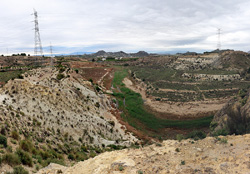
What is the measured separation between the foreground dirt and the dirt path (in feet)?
80.3

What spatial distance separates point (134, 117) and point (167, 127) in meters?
6.98

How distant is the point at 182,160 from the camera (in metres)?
8.47

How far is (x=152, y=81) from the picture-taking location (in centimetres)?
5866

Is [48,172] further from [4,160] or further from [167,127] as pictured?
[167,127]

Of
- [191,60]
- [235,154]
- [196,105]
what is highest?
[191,60]

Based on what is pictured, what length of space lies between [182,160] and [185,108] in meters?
29.9

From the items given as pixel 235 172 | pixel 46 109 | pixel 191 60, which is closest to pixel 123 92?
pixel 46 109

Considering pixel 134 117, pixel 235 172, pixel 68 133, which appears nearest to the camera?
pixel 235 172

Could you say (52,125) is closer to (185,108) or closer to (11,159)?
(11,159)

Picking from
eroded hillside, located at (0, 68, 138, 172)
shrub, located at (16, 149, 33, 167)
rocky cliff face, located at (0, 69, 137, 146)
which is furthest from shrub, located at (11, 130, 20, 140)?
shrub, located at (16, 149, 33, 167)

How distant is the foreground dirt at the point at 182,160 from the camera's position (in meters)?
7.36

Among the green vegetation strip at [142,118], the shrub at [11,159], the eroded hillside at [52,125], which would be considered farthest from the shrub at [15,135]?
the green vegetation strip at [142,118]

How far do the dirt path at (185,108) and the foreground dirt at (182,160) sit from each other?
2448 cm

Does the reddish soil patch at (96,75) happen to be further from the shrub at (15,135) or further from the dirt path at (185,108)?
the shrub at (15,135)
